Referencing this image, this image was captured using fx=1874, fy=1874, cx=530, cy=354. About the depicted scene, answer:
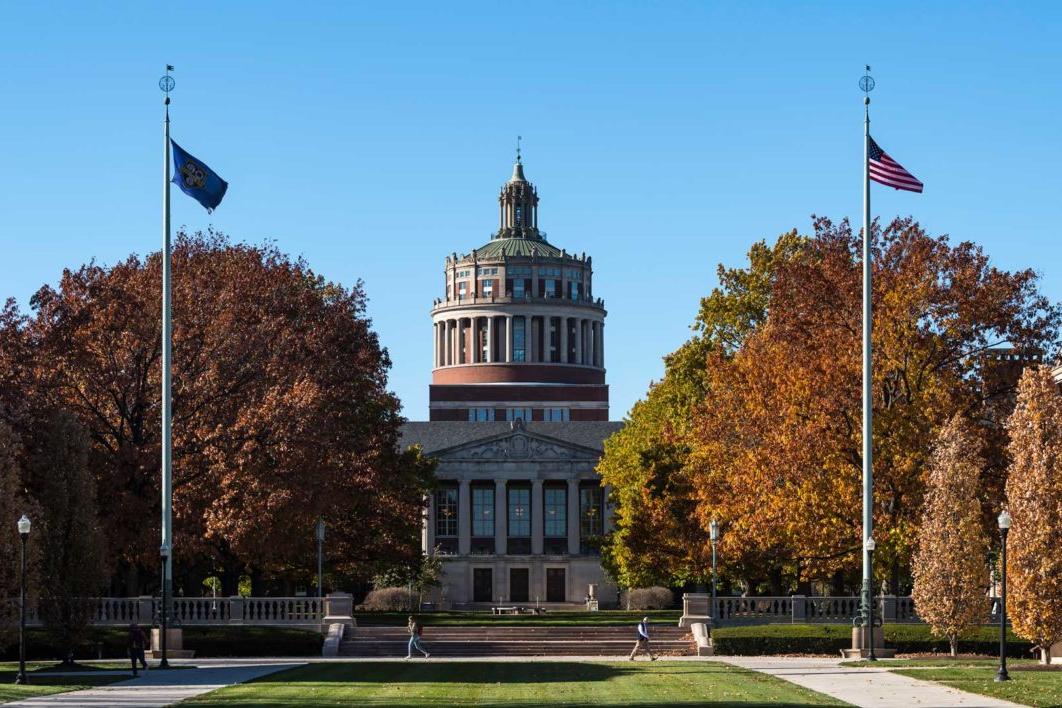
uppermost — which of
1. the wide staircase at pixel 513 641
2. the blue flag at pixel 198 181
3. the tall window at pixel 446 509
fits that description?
the blue flag at pixel 198 181

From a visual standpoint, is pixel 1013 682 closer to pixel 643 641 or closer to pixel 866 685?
pixel 866 685

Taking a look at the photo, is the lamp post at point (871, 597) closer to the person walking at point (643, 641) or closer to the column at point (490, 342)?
the person walking at point (643, 641)

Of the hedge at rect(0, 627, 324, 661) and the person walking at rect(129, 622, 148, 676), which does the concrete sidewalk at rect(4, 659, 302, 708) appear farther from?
the hedge at rect(0, 627, 324, 661)

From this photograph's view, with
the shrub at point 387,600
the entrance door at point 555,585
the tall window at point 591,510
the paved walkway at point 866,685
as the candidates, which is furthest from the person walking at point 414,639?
the tall window at point 591,510

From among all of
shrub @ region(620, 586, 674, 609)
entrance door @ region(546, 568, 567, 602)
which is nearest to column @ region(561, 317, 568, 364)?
entrance door @ region(546, 568, 567, 602)

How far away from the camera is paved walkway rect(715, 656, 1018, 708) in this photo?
37.6 metres

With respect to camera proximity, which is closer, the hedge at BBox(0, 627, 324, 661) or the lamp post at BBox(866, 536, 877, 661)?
the lamp post at BBox(866, 536, 877, 661)

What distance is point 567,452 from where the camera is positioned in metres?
140

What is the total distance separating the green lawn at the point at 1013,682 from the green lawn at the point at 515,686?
361 cm

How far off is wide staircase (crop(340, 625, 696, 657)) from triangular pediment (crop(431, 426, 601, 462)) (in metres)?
73.1

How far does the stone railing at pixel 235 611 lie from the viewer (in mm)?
62250

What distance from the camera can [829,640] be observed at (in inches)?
2333

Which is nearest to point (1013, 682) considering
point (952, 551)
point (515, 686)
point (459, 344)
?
point (952, 551)

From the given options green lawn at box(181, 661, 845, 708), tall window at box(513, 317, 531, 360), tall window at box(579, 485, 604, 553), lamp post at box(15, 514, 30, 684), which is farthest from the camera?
tall window at box(513, 317, 531, 360)
